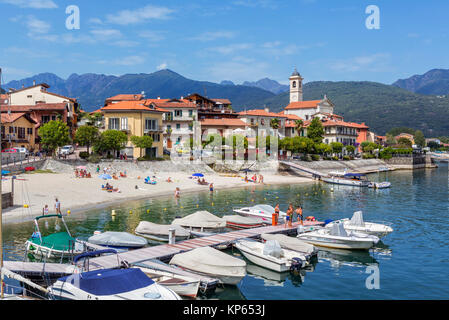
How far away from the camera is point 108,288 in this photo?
18.0 meters

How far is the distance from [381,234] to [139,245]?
2022cm

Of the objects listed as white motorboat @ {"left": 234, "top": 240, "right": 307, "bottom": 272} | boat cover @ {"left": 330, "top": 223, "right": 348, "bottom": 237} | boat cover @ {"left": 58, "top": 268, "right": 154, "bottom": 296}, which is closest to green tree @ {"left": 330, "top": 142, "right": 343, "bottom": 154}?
boat cover @ {"left": 330, "top": 223, "right": 348, "bottom": 237}

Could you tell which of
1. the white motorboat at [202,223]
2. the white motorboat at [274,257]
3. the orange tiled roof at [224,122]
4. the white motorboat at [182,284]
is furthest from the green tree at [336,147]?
the white motorboat at [182,284]

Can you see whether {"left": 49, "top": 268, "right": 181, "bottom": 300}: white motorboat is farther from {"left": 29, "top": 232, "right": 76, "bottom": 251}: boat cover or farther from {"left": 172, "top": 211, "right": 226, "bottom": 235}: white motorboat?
{"left": 172, "top": 211, "right": 226, "bottom": 235}: white motorboat

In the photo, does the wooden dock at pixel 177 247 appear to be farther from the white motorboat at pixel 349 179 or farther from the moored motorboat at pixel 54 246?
the white motorboat at pixel 349 179

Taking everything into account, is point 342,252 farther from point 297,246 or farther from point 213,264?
point 213,264

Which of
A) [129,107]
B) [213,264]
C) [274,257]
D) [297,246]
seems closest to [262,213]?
[297,246]

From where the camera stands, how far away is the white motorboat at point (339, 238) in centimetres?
3112

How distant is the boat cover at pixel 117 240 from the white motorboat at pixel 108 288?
11.0 metres

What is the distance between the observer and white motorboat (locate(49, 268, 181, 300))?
1789 centimetres

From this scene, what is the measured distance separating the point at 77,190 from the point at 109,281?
36895 mm

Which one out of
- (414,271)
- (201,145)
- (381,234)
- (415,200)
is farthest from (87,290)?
(201,145)
